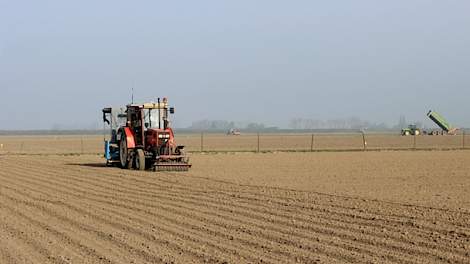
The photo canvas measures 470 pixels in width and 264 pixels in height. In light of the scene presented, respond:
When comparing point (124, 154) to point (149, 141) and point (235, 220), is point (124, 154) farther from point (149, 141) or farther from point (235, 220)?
point (235, 220)

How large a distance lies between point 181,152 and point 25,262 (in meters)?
15.9

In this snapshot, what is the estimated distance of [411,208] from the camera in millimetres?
12984

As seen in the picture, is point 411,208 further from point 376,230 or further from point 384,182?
point 384,182

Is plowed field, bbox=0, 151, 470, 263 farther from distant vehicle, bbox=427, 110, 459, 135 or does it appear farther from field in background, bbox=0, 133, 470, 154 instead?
distant vehicle, bbox=427, 110, 459, 135

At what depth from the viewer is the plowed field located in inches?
350

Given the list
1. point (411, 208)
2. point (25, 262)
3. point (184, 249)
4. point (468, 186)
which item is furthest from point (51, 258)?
point (468, 186)

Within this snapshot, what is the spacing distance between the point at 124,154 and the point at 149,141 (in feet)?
5.02

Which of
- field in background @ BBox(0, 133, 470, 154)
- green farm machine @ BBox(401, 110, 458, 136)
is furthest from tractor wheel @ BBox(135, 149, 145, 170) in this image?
green farm machine @ BBox(401, 110, 458, 136)

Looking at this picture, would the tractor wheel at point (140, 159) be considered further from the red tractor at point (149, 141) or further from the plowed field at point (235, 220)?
the plowed field at point (235, 220)

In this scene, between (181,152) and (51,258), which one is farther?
(181,152)

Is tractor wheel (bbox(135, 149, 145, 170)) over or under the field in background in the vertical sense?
over

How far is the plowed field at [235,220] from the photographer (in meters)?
8.89

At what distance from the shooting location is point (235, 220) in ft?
38.2

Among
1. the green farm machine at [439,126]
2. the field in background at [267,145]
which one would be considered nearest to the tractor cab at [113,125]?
the field in background at [267,145]
